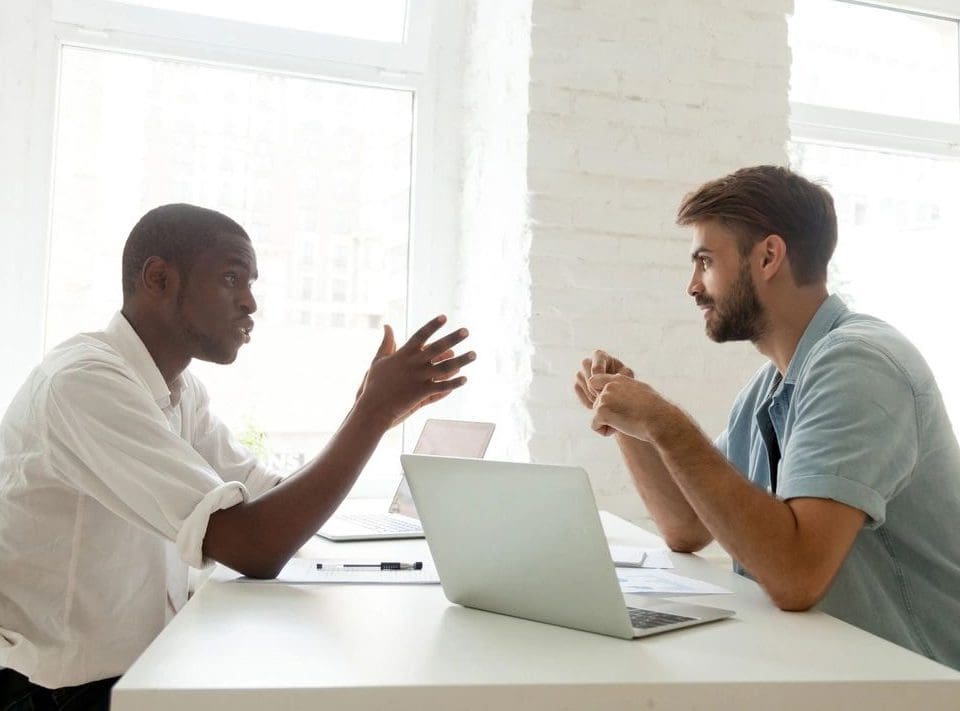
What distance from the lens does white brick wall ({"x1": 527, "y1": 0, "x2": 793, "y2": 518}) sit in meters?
2.30

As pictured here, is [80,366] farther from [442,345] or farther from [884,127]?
[884,127]

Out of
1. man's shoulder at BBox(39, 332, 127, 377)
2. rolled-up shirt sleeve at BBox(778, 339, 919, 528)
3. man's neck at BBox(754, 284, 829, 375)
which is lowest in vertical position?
rolled-up shirt sleeve at BBox(778, 339, 919, 528)

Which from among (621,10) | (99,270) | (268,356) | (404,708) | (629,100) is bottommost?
(404,708)

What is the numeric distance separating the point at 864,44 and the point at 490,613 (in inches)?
101

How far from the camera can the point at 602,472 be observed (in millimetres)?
2328

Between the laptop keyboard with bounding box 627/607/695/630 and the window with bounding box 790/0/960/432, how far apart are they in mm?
2015

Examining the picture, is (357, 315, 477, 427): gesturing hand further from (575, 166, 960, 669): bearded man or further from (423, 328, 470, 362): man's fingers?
(575, 166, 960, 669): bearded man

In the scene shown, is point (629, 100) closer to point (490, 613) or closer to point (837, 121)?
point (837, 121)

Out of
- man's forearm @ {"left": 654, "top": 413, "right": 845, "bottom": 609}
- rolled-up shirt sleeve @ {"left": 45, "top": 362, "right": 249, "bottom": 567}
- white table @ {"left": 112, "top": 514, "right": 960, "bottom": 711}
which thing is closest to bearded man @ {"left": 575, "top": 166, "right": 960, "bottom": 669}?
man's forearm @ {"left": 654, "top": 413, "right": 845, "bottom": 609}

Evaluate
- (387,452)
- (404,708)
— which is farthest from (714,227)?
(387,452)

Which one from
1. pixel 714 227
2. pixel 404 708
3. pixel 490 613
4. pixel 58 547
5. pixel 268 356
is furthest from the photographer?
pixel 268 356

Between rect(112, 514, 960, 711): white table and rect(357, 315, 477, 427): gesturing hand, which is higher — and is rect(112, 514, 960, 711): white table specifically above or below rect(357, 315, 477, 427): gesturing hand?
below

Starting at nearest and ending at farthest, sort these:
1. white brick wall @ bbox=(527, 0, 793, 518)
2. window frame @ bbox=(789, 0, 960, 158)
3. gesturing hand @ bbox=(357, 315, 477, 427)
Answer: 1. gesturing hand @ bbox=(357, 315, 477, 427)
2. white brick wall @ bbox=(527, 0, 793, 518)
3. window frame @ bbox=(789, 0, 960, 158)

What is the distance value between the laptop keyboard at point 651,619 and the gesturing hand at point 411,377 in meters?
0.43
